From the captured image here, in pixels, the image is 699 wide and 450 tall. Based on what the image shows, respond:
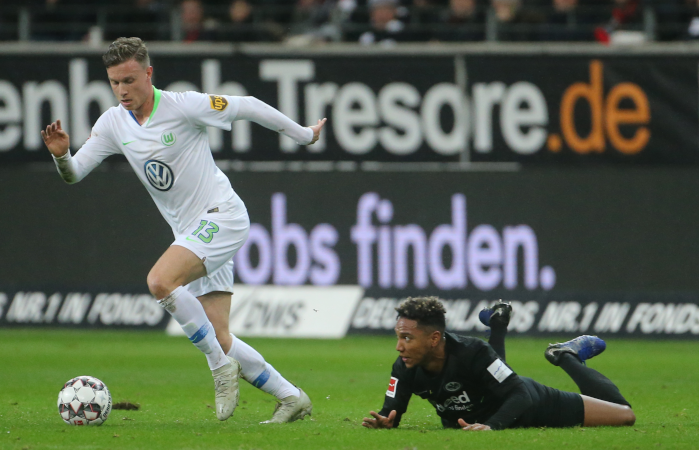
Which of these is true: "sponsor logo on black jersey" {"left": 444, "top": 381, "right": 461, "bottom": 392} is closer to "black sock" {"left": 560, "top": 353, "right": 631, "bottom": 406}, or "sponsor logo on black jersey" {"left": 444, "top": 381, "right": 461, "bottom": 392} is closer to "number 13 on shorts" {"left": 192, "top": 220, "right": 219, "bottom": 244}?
"black sock" {"left": 560, "top": 353, "right": 631, "bottom": 406}

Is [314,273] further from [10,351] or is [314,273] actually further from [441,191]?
[10,351]

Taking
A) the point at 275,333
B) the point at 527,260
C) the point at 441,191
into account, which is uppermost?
the point at 441,191

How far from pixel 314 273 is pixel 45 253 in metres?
3.69

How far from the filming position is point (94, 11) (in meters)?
15.5

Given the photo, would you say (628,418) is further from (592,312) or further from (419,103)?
(419,103)

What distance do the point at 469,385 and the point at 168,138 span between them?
2601mm

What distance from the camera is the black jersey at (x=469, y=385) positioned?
6523 mm

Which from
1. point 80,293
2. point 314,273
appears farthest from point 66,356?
point 314,273

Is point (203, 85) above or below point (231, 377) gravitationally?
above

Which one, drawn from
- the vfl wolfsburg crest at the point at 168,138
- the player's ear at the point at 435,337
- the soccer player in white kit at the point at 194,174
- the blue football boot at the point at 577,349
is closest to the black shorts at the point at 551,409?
the blue football boot at the point at 577,349

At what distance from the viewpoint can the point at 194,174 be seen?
723cm

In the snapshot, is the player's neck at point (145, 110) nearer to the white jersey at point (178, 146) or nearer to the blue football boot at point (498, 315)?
the white jersey at point (178, 146)

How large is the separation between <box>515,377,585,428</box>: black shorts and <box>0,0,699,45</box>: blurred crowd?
878 cm

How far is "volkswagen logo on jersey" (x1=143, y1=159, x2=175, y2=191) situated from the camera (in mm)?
7180
